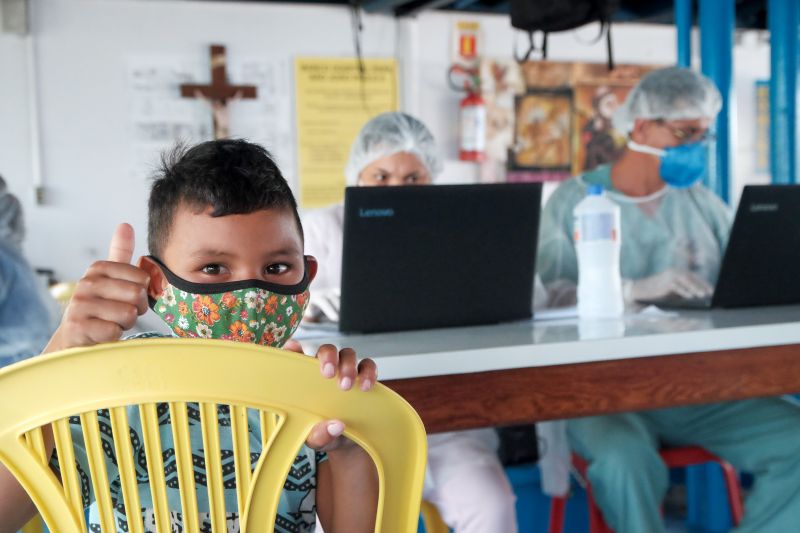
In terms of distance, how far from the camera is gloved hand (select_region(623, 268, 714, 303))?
1.91 meters

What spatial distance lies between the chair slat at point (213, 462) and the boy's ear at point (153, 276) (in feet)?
0.94

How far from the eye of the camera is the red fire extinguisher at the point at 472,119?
3891mm

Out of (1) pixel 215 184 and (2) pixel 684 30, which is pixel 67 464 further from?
(2) pixel 684 30

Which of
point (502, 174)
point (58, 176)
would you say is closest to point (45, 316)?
point (58, 176)

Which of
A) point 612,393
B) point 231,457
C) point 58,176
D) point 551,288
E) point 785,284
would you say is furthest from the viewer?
point 58,176

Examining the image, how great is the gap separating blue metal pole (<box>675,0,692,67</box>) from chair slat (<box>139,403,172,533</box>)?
277cm

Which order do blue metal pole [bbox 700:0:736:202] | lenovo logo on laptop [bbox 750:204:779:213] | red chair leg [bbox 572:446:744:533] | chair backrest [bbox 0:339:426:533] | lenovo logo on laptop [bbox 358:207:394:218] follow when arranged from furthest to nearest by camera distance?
blue metal pole [bbox 700:0:736:202], red chair leg [bbox 572:446:744:533], lenovo logo on laptop [bbox 750:204:779:213], lenovo logo on laptop [bbox 358:207:394:218], chair backrest [bbox 0:339:426:533]

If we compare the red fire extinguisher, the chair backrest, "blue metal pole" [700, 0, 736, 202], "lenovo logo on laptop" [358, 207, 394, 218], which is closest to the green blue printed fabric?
the chair backrest

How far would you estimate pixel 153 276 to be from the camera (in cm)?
95

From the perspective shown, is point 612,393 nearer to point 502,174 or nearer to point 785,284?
point 785,284

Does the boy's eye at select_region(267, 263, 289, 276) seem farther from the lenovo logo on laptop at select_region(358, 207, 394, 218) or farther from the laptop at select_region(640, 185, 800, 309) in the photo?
the laptop at select_region(640, 185, 800, 309)

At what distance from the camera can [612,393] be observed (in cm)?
140

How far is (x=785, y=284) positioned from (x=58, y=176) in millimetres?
2698

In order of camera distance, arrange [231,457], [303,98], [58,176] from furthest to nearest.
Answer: [303,98]
[58,176]
[231,457]
